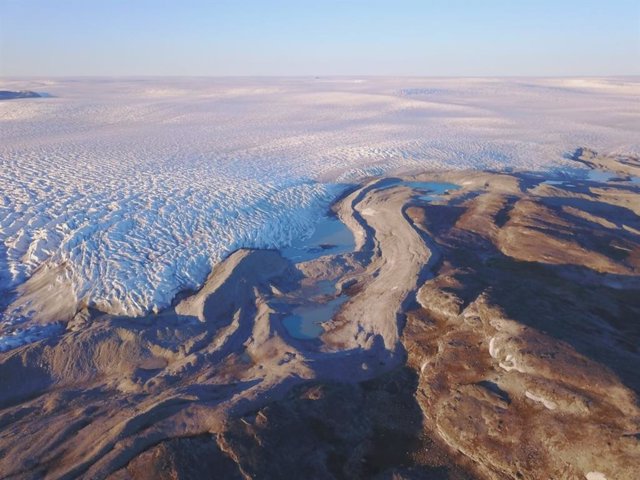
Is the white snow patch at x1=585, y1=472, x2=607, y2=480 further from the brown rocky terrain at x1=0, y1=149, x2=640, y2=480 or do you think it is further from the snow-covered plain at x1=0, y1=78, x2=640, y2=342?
the snow-covered plain at x1=0, y1=78, x2=640, y2=342

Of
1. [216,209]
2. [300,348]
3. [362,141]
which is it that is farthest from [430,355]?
[362,141]

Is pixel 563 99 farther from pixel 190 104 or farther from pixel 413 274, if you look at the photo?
pixel 413 274

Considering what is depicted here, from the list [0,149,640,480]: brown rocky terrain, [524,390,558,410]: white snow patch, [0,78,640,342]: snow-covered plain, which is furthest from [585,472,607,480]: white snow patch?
[0,78,640,342]: snow-covered plain

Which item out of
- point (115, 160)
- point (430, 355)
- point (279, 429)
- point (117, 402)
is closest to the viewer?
point (279, 429)

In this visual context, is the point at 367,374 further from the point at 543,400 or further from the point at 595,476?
the point at 595,476

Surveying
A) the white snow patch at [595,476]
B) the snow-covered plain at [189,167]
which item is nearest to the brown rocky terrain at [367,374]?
the white snow patch at [595,476]

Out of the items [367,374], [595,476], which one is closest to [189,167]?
[367,374]
